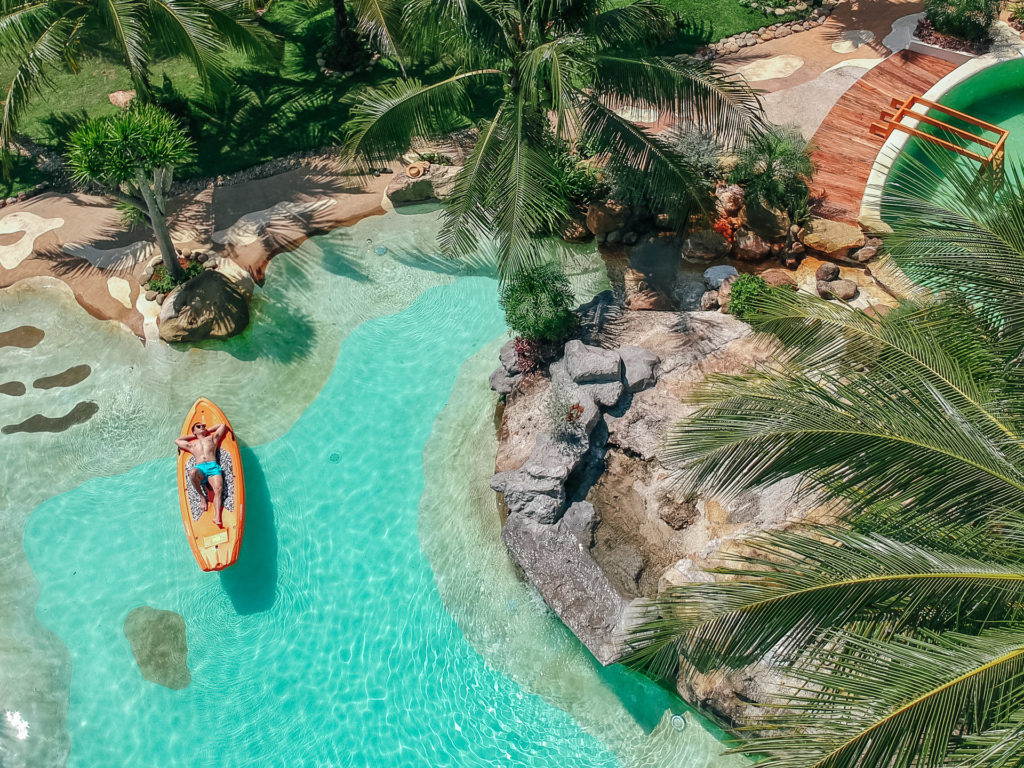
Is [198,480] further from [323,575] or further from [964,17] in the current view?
[964,17]

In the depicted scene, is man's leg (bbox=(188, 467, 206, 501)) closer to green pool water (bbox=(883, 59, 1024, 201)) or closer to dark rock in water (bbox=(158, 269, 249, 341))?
dark rock in water (bbox=(158, 269, 249, 341))

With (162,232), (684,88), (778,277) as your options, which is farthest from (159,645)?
(778,277)

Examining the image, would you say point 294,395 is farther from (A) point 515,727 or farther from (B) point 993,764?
(B) point 993,764

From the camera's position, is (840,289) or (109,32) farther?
(109,32)

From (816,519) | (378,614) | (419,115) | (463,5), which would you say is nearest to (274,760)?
(378,614)

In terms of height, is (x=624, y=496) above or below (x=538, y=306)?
below

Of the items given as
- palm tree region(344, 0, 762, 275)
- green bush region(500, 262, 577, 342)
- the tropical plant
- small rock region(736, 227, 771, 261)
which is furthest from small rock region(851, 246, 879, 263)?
the tropical plant

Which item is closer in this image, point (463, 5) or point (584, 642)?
point (584, 642)
